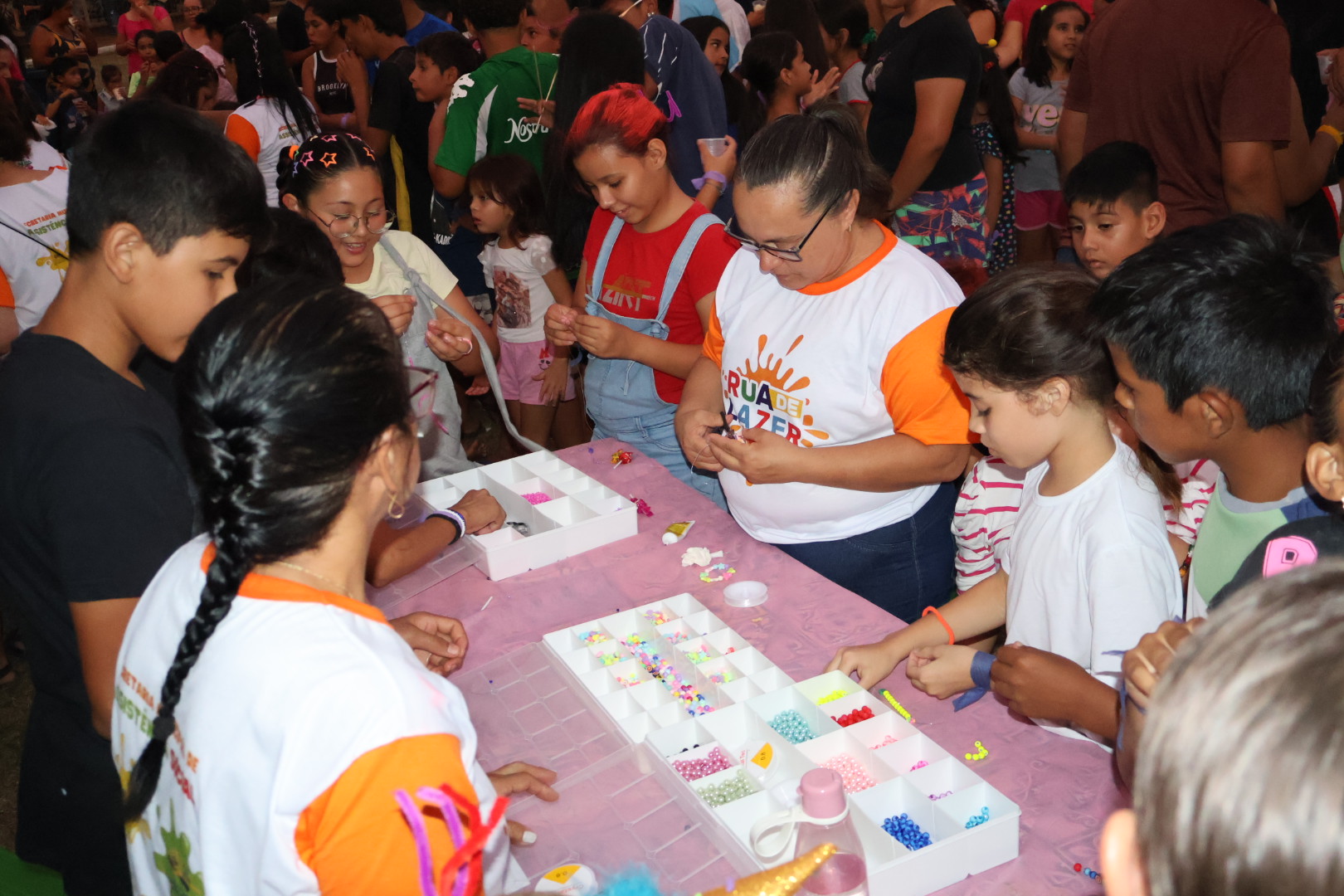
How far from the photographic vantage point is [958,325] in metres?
1.76

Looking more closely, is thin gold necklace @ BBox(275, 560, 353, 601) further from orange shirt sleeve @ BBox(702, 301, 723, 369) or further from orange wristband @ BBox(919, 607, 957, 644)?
orange shirt sleeve @ BBox(702, 301, 723, 369)

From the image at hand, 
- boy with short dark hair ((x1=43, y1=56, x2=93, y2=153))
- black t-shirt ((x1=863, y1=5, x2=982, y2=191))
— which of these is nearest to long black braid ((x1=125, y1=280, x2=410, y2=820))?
black t-shirt ((x1=863, y1=5, x2=982, y2=191))

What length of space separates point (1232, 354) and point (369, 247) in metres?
2.11

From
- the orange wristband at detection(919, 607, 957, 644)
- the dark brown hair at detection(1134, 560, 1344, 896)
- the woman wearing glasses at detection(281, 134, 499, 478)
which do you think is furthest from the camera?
the woman wearing glasses at detection(281, 134, 499, 478)

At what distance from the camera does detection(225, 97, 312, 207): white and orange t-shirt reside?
13.1 ft

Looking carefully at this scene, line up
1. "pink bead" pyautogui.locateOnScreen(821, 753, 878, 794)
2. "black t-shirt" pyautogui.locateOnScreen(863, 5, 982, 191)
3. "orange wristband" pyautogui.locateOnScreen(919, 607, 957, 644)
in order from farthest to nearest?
"black t-shirt" pyautogui.locateOnScreen(863, 5, 982, 191)
"orange wristband" pyautogui.locateOnScreen(919, 607, 957, 644)
"pink bead" pyautogui.locateOnScreen(821, 753, 878, 794)

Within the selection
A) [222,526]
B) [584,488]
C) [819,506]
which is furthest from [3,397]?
[819,506]

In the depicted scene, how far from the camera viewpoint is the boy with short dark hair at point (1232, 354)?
149 centimetres

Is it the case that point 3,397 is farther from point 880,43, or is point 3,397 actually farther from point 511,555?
point 880,43

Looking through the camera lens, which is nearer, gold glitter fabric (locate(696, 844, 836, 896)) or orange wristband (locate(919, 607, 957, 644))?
gold glitter fabric (locate(696, 844, 836, 896))

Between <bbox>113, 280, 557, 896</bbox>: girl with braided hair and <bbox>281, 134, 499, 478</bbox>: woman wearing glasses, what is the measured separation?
152 cm

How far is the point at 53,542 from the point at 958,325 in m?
1.40

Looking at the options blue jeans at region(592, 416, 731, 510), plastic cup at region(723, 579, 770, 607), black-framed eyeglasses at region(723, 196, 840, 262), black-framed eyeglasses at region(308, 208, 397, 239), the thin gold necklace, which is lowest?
blue jeans at region(592, 416, 731, 510)

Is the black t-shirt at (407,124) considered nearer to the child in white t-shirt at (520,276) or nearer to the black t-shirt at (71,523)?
the child in white t-shirt at (520,276)
